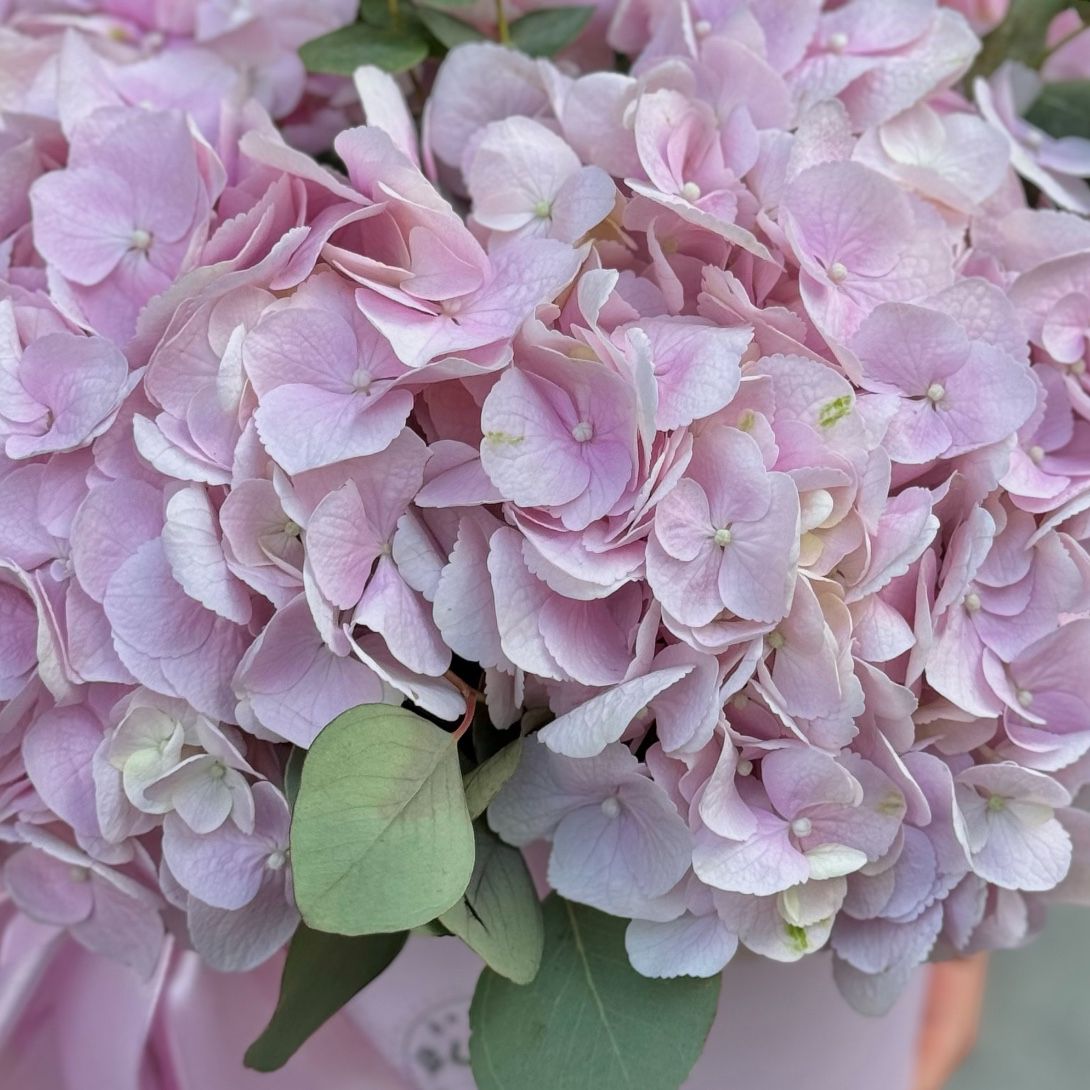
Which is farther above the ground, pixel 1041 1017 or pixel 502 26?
pixel 502 26

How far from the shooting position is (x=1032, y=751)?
30cm

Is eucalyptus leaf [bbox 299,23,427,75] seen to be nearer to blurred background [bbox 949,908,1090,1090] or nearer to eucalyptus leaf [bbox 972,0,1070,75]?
eucalyptus leaf [bbox 972,0,1070,75]

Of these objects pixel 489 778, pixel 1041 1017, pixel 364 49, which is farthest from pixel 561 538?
pixel 1041 1017

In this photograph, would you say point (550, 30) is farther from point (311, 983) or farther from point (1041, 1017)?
point (1041, 1017)

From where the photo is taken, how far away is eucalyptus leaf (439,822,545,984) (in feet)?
0.93

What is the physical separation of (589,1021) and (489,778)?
0.07 metres

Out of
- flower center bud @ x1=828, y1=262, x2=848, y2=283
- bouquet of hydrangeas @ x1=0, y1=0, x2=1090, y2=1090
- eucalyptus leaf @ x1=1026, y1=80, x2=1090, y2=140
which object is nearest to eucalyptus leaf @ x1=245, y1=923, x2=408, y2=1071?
bouquet of hydrangeas @ x1=0, y1=0, x2=1090, y2=1090

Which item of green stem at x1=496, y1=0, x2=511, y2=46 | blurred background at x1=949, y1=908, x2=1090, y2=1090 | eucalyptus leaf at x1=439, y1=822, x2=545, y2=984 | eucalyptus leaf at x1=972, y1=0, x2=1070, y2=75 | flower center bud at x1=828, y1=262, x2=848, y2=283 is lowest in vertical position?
blurred background at x1=949, y1=908, x2=1090, y2=1090

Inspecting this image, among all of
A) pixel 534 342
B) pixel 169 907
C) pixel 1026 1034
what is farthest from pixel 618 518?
pixel 1026 1034

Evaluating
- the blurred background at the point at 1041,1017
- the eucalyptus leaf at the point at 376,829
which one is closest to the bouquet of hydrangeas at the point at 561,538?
Answer: the eucalyptus leaf at the point at 376,829

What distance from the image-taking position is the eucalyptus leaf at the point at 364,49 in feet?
1.17

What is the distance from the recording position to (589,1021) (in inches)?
12.1

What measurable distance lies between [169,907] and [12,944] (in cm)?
19

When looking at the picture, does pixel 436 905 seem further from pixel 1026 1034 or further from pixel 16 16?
pixel 1026 1034
